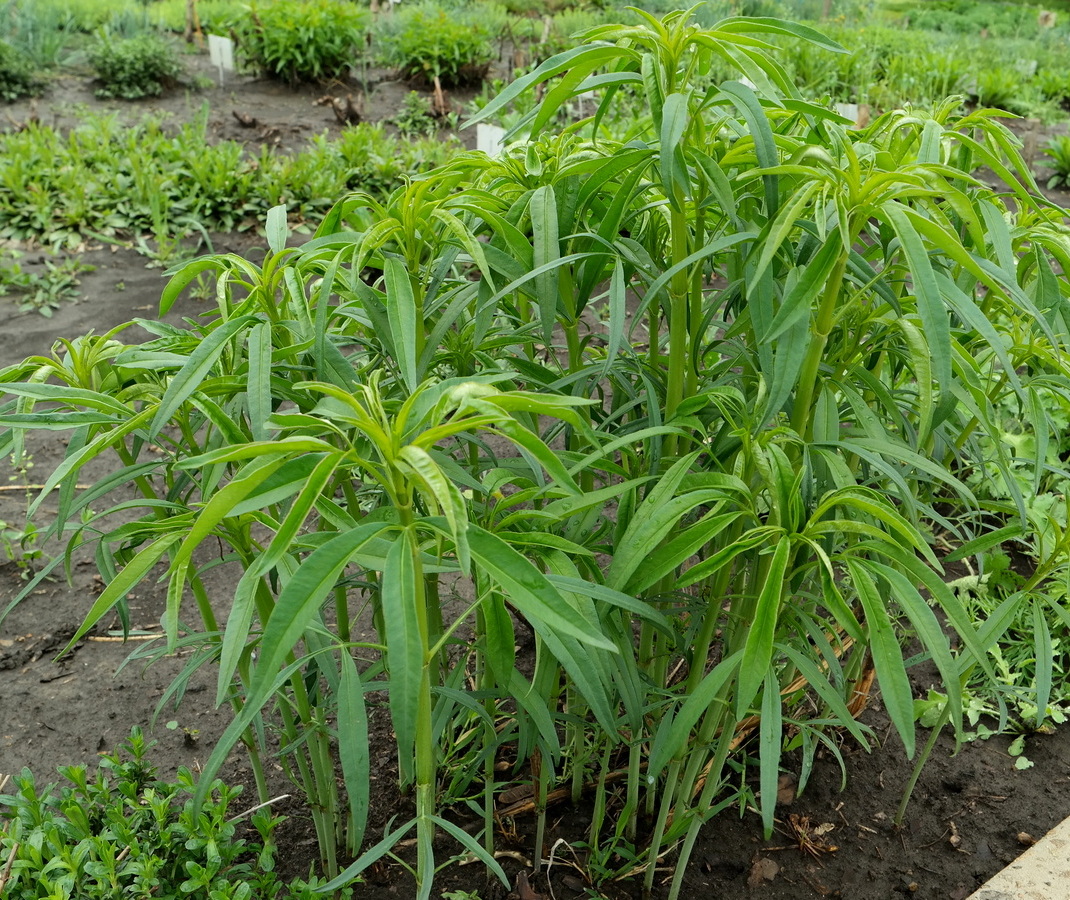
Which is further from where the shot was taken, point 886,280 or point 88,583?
point 88,583

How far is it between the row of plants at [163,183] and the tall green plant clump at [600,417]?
3.42m

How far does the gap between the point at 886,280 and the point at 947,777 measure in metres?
1.25

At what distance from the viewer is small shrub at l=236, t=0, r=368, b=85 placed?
6578 mm

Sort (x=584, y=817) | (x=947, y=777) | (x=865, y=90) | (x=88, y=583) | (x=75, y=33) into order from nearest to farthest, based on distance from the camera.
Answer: (x=584, y=817), (x=947, y=777), (x=88, y=583), (x=865, y=90), (x=75, y=33)

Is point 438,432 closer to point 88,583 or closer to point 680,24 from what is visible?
point 680,24

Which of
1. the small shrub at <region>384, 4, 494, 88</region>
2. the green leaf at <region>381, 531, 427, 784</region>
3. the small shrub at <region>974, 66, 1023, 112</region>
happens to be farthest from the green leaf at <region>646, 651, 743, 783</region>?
the small shrub at <region>974, 66, 1023, 112</region>

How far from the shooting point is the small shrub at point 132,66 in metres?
6.46

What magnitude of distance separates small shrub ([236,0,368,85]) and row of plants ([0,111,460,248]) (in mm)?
1736

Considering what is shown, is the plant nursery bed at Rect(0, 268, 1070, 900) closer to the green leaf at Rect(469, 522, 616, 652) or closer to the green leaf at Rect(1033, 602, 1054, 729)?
the green leaf at Rect(1033, 602, 1054, 729)

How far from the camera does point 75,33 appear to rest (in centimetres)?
789

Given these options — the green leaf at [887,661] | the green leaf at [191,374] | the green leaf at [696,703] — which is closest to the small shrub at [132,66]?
the green leaf at [191,374]

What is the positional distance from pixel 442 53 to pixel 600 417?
227 inches

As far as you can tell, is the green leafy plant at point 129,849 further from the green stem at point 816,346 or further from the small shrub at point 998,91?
the small shrub at point 998,91

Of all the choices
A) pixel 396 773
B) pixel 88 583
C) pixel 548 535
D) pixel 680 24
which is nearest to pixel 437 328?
pixel 548 535
